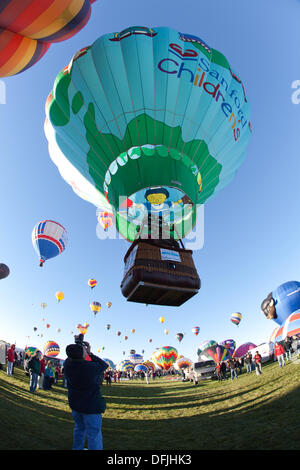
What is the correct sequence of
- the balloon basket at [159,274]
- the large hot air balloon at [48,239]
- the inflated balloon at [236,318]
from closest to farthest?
the balloon basket at [159,274] → the large hot air balloon at [48,239] → the inflated balloon at [236,318]

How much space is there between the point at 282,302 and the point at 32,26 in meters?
19.7

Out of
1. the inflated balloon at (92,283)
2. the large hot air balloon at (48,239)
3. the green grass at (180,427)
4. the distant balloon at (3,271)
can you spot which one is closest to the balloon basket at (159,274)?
the green grass at (180,427)

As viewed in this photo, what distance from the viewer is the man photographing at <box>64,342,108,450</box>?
277 cm

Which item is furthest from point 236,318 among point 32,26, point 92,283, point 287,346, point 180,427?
point 32,26

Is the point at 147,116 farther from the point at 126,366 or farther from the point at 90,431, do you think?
the point at 126,366

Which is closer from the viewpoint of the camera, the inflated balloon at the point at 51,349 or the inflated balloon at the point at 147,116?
the inflated balloon at the point at 147,116

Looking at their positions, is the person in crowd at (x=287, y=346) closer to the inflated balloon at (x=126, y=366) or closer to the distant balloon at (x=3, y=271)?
the distant balloon at (x=3, y=271)

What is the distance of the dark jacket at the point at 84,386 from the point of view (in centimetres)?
279

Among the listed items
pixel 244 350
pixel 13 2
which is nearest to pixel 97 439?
pixel 13 2

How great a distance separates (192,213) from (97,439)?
5.99 metres

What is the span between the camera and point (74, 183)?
8922 mm

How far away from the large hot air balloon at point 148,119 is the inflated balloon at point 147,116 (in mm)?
26

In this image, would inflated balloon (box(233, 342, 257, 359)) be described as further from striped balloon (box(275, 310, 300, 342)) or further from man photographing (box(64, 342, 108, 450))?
man photographing (box(64, 342, 108, 450))
